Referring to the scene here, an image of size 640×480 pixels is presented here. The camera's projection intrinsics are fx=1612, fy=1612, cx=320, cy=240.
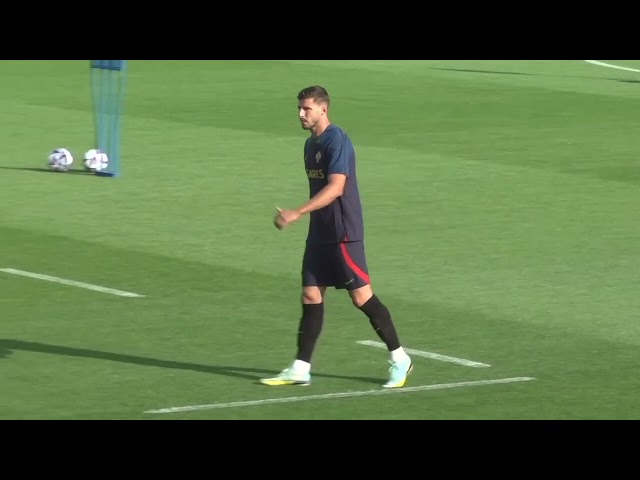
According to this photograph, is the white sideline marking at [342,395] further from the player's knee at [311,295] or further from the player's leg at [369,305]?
the player's knee at [311,295]

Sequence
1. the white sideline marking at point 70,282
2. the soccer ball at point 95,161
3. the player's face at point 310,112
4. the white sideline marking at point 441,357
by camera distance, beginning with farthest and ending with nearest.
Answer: the soccer ball at point 95,161 < the white sideline marking at point 70,282 < the white sideline marking at point 441,357 < the player's face at point 310,112

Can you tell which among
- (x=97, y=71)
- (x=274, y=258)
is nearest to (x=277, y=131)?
(x=97, y=71)

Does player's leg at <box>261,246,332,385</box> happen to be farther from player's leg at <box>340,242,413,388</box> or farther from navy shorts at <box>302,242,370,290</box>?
player's leg at <box>340,242,413,388</box>

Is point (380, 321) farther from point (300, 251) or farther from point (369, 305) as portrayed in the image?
point (300, 251)

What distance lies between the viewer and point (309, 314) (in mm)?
11797

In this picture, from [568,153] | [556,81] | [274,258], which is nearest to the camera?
[274,258]

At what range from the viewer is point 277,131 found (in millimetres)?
27844

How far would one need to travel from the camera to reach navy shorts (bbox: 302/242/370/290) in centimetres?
1167

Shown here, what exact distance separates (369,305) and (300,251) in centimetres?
603

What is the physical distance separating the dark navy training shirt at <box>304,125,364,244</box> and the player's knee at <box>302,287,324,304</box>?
346 millimetres

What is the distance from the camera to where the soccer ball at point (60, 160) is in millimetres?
23312

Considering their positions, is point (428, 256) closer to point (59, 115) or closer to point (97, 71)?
point (97, 71)

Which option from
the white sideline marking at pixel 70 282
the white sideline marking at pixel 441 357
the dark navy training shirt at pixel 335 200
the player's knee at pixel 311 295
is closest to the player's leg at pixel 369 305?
the dark navy training shirt at pixel 335 200

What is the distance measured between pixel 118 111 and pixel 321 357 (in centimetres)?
1128
